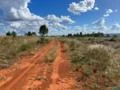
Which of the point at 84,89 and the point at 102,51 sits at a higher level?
the point at 102,51

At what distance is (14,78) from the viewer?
34.1 ft

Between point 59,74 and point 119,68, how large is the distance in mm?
3075

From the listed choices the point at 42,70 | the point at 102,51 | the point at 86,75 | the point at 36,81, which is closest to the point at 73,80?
the point at 86,75

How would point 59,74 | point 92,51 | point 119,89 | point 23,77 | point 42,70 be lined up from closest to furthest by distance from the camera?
point 119,89 < point 23,77 < point 59,74 < point 42,70 < point 92,51

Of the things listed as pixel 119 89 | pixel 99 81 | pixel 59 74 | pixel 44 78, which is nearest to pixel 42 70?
pixel 59 74

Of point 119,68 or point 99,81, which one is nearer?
point 99,81

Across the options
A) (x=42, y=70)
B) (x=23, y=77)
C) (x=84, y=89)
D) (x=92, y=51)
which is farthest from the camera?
(x=92, y=51)

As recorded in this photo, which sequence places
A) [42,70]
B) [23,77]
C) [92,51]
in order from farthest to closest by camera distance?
[92,51]
[42,70]
[23,77]

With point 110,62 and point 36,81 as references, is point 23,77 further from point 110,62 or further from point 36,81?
point 110,62

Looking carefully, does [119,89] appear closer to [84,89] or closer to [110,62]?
[84,89]

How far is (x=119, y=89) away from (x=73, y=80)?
8.75ft

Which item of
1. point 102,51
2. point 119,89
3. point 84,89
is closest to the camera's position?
point 119,89

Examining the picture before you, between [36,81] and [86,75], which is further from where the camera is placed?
[86,75]

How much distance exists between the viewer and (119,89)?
820cm
